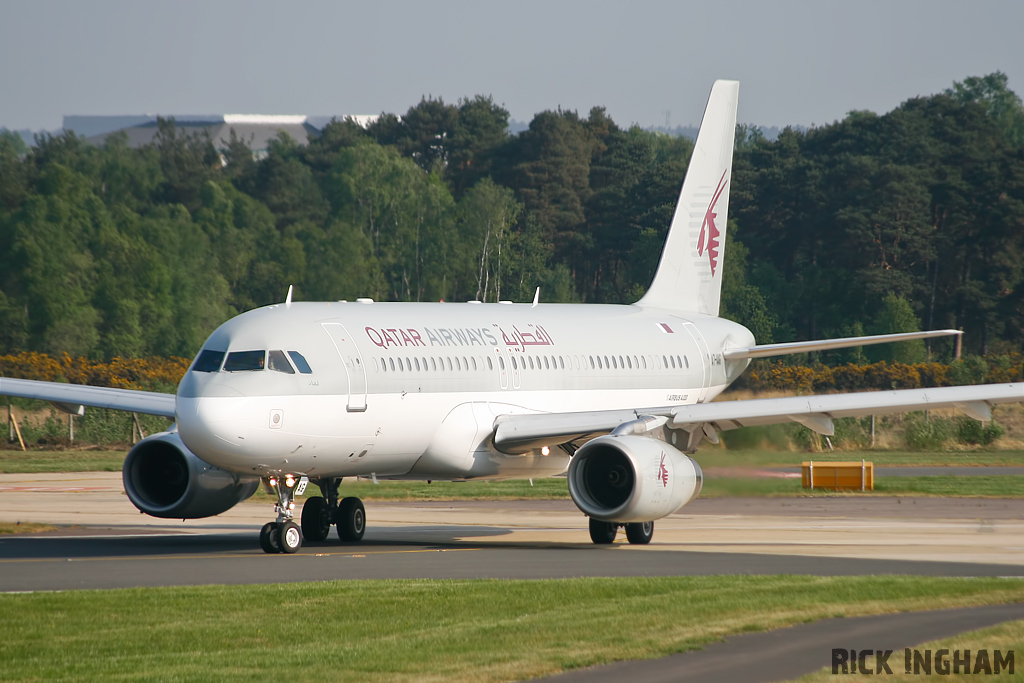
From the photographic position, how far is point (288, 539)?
2120 cm

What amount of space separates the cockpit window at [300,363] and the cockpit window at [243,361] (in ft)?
1.52

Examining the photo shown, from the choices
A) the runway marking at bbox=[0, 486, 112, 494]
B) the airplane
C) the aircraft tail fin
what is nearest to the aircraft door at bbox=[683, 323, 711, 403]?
the aircraft tail fin

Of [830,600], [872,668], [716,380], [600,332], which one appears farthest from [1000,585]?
[716,380]

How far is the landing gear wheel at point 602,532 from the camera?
918 inches

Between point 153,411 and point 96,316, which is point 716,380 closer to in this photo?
point 153,411

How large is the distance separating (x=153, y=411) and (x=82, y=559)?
4174 millimetres

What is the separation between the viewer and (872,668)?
38.8ft

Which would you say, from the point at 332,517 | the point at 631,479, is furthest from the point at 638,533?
the point at 332,517

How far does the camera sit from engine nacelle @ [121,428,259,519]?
23.0 m

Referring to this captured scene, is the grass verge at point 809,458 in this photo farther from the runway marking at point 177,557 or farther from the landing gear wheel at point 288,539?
the landing gear wheel at point 288,539

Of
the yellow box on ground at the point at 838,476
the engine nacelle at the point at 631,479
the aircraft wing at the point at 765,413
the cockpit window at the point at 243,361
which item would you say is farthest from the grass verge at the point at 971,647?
the yellow box on ground at the point at 838,476

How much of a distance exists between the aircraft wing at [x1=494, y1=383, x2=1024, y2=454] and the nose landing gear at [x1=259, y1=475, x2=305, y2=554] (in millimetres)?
3908

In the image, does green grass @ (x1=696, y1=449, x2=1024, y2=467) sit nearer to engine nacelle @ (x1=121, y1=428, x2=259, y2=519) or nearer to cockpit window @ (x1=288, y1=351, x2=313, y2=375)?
engine nacelle @ (x1=121, y1=428, x2=259, y2=519)

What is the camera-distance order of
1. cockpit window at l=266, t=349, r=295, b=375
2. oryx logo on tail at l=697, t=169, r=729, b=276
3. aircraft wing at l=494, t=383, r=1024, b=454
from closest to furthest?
cockpit window at l=266, t=349, r=295, b=375, aircraft wing at l=494, t=383, r=1024, b=454, oryx logo on tail at l=697, t=169, r=729, b=276
